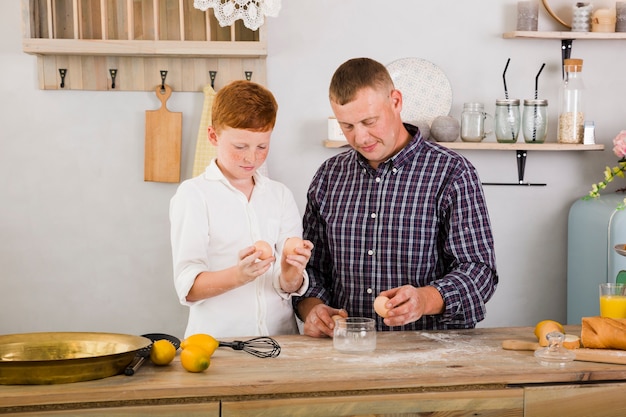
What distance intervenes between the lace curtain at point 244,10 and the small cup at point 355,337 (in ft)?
5.81

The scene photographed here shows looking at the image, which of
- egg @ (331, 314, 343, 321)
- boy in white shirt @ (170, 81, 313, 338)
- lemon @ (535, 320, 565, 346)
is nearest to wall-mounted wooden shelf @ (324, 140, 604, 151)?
boy in white shirt @ (170, 81, 313, 338)

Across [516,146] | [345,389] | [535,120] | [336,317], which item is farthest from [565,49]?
[345,389]

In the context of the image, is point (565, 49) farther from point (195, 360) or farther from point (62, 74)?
point (195, 360)

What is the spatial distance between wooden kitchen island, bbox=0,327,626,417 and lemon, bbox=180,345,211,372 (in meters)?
0.02

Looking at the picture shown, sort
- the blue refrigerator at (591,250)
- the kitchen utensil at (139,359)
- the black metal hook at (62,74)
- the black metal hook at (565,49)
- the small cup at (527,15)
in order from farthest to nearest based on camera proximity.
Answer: the black metal hook at (565,49)
the small cup at (527,15)
the black metal hook at (62,74)
the blue refrigerator at (591,250)
the kitchen utensil at (139,359)

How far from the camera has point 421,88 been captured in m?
3.89

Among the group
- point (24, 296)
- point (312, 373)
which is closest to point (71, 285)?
point (24, 296)

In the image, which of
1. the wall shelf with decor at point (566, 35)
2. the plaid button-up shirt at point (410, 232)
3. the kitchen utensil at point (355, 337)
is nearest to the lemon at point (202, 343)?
the kitchen utensil at point (355, 337)

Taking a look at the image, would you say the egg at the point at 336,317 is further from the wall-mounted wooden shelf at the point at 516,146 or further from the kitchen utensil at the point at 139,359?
the wall-mounted wooden shelf at the point at 516,146

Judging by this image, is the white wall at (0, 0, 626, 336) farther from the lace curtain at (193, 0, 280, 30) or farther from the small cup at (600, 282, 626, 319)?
the small cup at (600, 282, 626, 319)

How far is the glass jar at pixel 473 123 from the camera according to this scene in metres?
3.82

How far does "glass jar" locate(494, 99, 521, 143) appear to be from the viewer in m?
3.83

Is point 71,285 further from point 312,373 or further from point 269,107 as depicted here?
point 312,373

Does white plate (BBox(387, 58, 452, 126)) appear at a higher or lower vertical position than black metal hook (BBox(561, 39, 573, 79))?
lower
